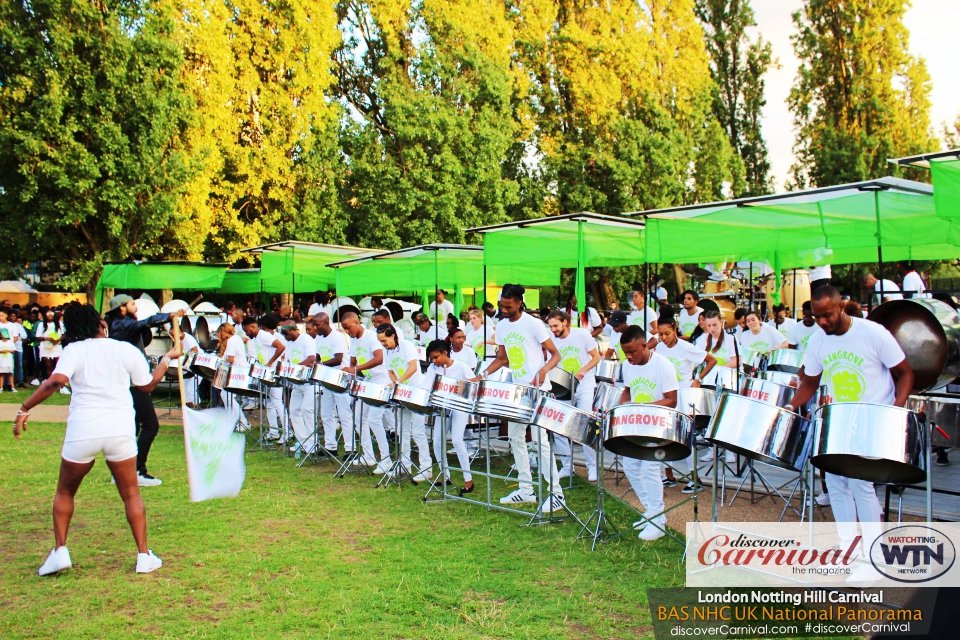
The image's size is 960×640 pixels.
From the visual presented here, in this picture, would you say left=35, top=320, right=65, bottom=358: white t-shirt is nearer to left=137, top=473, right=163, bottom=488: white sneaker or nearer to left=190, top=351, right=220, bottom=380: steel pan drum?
left=190, top=351, right=220, bottom=380: steel pan drum

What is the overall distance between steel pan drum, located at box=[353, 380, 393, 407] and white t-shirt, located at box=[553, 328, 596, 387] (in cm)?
138

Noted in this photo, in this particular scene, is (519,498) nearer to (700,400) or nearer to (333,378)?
(700,400)

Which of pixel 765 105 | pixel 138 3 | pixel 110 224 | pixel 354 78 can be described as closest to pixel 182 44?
pixel 138 3

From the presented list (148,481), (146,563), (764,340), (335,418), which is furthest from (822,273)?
(146,563)

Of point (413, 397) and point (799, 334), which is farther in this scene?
point (799, 334)

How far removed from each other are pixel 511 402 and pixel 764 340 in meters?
3.68

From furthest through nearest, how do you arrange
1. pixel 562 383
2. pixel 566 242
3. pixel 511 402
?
pixel 566 242 < pixel 562 383 < pixel 511 402

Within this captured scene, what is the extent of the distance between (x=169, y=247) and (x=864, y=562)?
12.8 m

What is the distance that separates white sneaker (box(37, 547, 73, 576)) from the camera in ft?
12.8

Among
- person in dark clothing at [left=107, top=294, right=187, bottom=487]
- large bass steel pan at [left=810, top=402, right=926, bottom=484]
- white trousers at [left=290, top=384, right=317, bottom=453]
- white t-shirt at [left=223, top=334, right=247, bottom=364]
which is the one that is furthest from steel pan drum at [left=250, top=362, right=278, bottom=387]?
large bass steel pan at [left=810, top=402, right=926, bottom=484]

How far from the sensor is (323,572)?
3.92m

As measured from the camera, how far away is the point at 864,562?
336 centimetres

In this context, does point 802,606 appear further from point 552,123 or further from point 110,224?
point 552,123

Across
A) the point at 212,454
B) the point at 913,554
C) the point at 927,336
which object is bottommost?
the point at 913,554
